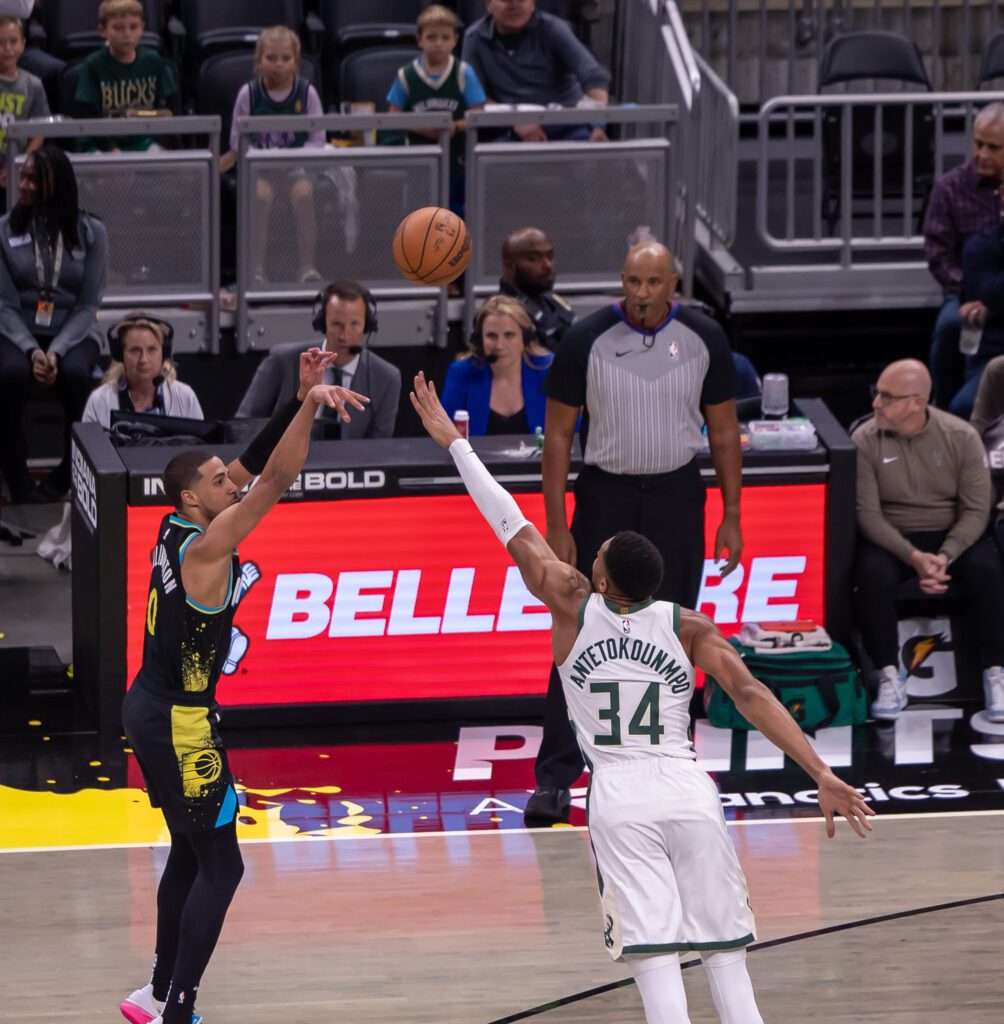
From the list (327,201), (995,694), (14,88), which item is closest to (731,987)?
(995,694)

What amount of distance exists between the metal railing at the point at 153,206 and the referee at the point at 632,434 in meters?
3.86

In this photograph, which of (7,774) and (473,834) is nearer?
(473,834)

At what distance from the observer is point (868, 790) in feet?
25.8

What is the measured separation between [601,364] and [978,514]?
2.03 metres

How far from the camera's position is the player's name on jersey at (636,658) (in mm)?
5348

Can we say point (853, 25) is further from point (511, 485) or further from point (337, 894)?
point (337, 894)

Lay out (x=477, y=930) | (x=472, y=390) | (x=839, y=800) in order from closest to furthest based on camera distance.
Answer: (x=839, y=800)
(x=477, y=930)
(x=472, y=390)

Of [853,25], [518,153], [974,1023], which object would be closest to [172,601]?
[974,1023]

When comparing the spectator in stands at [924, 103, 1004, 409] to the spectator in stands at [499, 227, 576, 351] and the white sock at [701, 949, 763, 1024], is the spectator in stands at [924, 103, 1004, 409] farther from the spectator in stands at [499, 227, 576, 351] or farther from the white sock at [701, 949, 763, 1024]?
the white sock at [701, 949, 763, 1024]

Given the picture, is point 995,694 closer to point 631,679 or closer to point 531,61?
point 631,679

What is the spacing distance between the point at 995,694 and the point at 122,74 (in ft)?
19.5

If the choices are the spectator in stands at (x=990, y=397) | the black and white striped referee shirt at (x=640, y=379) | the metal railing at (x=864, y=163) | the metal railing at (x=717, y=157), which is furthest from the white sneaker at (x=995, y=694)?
the metal railing at (x=717, y=157)

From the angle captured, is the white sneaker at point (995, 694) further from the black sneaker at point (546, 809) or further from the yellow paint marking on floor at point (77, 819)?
the yellow paint marking on floor at point (77, 819)

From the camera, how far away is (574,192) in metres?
11.1
